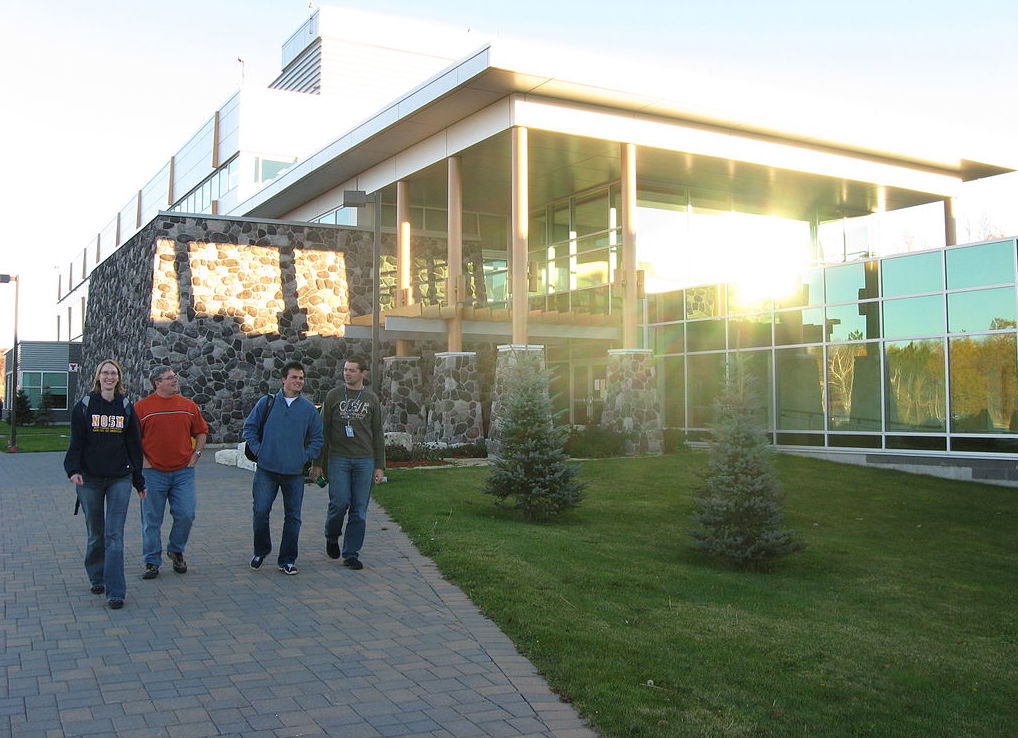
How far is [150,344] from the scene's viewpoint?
25.5 m

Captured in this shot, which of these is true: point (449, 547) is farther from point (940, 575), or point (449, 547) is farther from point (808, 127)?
point (808, 127)

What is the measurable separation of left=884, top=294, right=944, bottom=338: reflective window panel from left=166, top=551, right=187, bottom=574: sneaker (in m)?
17.4

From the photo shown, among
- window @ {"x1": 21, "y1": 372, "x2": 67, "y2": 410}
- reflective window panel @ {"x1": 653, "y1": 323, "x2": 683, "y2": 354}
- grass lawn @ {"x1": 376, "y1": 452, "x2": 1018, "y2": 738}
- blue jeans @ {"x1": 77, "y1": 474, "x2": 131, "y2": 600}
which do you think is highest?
reflective window panel @ {"x1": 653, "y1": 323, "x2": 683, "y2": 354}

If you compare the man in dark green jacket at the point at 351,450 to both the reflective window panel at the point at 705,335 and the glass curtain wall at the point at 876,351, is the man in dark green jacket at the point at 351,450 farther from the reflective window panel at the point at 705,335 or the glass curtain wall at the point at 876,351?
the reflective window panel at the point at 705,335

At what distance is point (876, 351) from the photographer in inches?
867

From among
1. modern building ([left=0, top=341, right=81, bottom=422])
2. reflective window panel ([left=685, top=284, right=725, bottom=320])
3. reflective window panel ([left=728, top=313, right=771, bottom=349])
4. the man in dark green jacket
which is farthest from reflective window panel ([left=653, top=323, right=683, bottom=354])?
modern building ([left=0, top=341, right=81, bottom=422])

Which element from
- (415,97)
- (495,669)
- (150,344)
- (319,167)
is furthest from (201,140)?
(495,669)

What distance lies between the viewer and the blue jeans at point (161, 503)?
8.62 metres

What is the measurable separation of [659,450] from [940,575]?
11649 mm

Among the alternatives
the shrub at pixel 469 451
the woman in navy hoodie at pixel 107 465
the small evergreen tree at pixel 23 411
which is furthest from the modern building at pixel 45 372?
the woman in navy hoodie at pixel 107 465

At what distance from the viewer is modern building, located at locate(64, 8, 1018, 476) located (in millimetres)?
20984

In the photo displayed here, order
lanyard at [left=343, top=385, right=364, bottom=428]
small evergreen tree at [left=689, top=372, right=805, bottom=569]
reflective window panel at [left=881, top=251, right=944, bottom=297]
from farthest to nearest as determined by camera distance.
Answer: reflective window panel at [left=881, top=251, right=944, bottom=297] → small evergreen tree at [left=689, top=372, right=805, bottom=569] → lanyard at [left=343, top=385, right=364, bottom=428]

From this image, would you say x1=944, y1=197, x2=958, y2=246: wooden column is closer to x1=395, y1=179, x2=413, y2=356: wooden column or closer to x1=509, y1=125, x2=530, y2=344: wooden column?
x1=509, y1=125, x2=530, y2=344: wooden column

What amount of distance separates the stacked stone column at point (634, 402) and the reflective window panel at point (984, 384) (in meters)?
6.71
